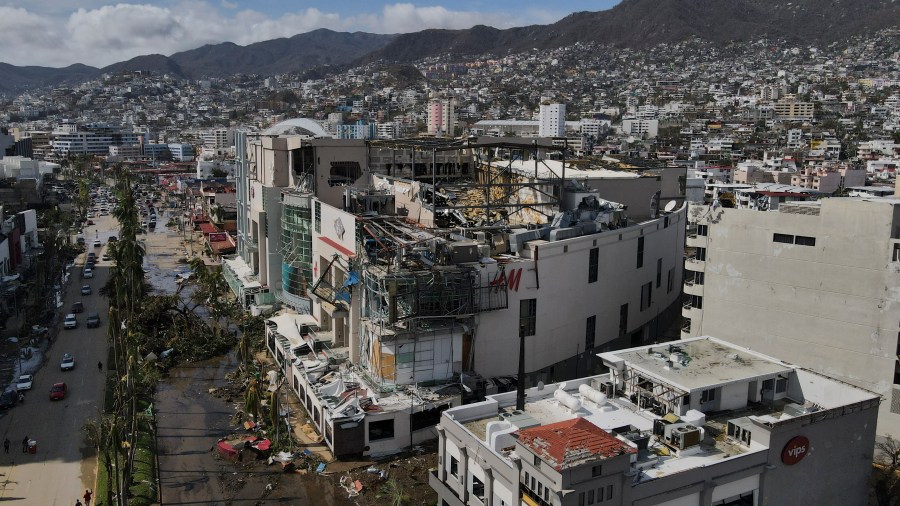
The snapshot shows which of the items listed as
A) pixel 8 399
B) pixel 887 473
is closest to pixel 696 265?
pixel 887 473

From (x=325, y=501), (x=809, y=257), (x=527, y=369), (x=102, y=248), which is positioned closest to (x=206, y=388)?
(x=325, y=501)

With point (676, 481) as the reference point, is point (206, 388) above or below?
below

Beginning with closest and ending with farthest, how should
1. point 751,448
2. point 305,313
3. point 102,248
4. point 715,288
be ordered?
point 751,448 → point 715,288 → point 305,313 → point 102,248

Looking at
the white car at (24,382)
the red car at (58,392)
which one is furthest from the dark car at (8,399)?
the red car at (58,392)

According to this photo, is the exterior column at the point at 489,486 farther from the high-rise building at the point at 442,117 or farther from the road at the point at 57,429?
the high-rise building at the point at 442,117

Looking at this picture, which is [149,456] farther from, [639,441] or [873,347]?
[873,347]

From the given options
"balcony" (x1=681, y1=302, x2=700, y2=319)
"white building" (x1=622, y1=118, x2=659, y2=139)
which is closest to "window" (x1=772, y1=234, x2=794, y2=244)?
"balcony" (x1=681, y1=302, x2=700, y2=319)
